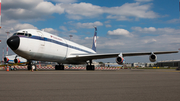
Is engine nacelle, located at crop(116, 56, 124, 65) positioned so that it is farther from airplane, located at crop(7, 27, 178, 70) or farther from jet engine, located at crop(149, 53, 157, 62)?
jet engine, located at crop(149, 53, 157, 62)

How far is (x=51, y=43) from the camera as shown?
22484mm

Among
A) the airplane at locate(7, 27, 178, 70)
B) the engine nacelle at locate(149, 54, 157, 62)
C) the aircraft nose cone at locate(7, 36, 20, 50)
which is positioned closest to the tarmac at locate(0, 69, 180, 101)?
the aircraft nose cone at locate(7, 36, 20, 50)

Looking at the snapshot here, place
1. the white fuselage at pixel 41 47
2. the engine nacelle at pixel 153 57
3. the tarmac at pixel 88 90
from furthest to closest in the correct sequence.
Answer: the engine nacelle at pixel 153 57 → the white fuselage at pixel 41 47 → the tarmac at pixel 88 90

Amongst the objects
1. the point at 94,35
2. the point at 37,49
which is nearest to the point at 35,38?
the point at 37,49

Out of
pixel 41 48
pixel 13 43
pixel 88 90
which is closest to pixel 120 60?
pixel 41 48

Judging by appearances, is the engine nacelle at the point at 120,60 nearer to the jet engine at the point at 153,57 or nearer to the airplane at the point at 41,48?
the airplane at the point at 41,48

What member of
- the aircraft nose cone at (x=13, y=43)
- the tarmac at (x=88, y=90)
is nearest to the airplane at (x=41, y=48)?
the aircraft nose cone at (x=13, y=43)

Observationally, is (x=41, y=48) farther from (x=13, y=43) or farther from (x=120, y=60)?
(x=120, y=60)

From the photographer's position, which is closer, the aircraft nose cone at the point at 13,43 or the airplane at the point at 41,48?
the aircraft nose cone at the point at 13,43

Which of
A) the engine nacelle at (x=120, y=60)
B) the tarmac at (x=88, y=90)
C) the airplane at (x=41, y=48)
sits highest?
the airplane at (x=41, y=48)

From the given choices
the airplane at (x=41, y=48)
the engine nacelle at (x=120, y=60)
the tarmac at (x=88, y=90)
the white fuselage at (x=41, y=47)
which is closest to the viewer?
the tarmac at (x=88, y=90)

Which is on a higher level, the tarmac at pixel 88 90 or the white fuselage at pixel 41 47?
the white fuselage at pixel 41 47

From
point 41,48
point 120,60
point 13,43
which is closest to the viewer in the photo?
point 13,43

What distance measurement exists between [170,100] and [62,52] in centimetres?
2137
